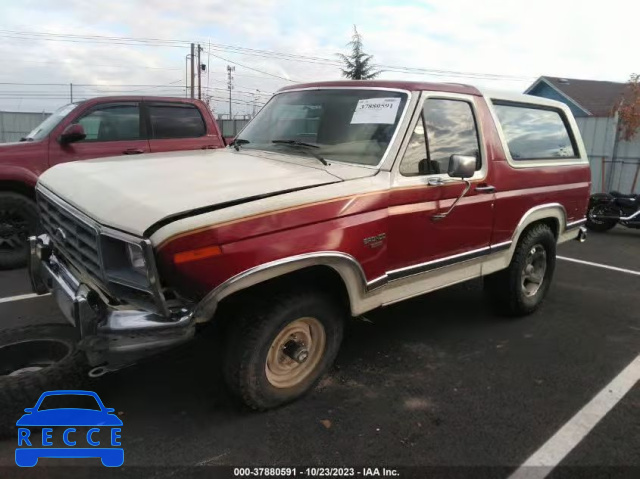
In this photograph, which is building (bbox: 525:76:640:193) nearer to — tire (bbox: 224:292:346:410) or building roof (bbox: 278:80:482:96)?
Answer: building roof (bbox: 278:80:482:96)

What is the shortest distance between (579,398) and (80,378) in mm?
3218

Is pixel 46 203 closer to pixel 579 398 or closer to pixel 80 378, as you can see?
pixel 80 378

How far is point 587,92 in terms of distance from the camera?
1113 inches

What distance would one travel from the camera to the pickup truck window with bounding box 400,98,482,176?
3604 mm

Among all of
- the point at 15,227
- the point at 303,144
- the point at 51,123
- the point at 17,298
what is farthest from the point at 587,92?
the point at 17,298

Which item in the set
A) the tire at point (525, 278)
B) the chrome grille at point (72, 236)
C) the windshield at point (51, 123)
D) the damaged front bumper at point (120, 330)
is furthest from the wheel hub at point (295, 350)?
the windshield at point (51, 123)

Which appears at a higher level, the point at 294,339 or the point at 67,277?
the point at 67,277

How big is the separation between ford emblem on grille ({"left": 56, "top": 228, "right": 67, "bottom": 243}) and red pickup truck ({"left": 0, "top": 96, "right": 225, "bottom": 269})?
3.05 meters

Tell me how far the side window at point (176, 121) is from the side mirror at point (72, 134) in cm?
95

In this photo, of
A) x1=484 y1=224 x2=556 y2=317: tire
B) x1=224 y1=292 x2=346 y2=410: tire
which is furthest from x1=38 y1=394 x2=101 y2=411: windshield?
x1=484 y1=224 x2=556 y2=317: tire

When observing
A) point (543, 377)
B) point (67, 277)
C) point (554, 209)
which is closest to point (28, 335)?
point (67, 277)

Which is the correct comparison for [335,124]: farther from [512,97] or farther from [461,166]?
[512,97]

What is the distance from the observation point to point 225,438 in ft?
9.70

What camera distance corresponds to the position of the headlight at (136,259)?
2615 mm
